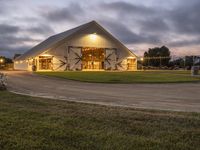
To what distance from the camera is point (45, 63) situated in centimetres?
4394

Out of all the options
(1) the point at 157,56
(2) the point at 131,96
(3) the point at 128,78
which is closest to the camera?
(2) the point at 131,96

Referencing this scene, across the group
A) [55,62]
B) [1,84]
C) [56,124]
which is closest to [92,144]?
[56,124]

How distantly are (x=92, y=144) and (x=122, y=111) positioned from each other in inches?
135

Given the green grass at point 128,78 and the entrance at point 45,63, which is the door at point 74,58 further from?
the green grass at point 128,78

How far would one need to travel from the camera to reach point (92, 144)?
16.8 feet

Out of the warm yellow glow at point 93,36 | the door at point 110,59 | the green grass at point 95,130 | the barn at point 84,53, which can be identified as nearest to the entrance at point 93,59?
the barn at point 84,53

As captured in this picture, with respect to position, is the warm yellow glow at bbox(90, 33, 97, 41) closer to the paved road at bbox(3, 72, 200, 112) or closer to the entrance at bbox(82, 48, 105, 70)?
the entrance at bbox(82, 48, 105, 70)

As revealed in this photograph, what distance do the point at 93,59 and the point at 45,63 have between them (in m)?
9.40

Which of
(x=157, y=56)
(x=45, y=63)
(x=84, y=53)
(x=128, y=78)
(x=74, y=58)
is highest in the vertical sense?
(x=157, y=56)

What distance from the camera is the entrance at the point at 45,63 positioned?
1703 inches

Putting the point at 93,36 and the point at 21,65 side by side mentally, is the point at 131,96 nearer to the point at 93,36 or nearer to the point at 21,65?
the point at 93,36

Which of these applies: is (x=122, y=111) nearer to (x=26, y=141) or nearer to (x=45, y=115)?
(x=45, y=115)

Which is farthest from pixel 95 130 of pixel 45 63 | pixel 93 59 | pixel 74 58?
pixel 93 59

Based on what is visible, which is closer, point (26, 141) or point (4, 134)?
point (26, 141)
